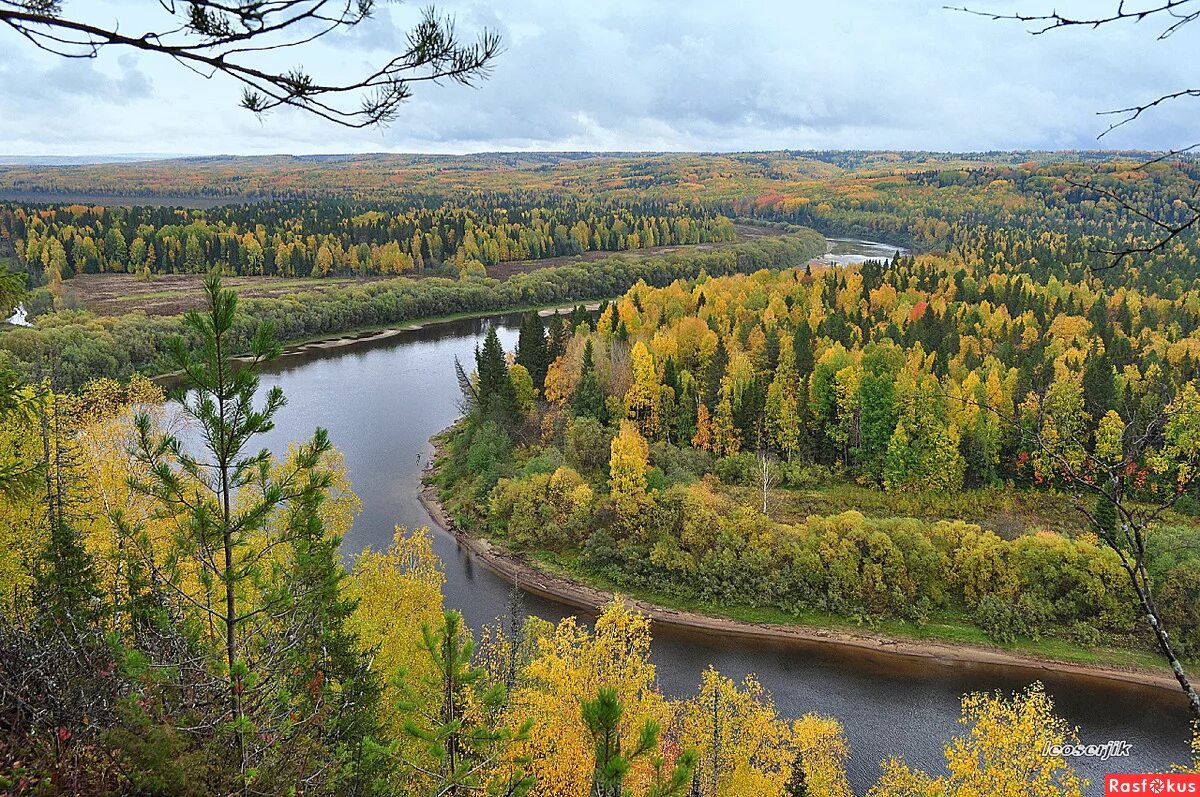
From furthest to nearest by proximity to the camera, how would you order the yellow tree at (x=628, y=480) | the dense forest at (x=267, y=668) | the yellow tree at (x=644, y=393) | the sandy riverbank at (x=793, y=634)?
the yellow tree at (x=644, y=393), the yellow tree at (x=628, y=480), the sandy riverbank at (x=793, y=634), the dense forest at (x=267, y=668)

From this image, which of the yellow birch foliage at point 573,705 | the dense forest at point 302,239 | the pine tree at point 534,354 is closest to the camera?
the yellow birch foliage at point 573,705

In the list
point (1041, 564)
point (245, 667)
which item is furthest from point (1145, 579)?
point (1041, 564)

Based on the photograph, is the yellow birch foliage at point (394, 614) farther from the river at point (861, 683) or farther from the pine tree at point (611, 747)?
the pine tree at point (611, 747)

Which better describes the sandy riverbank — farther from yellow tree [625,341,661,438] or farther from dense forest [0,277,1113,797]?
yellow tree [625,341,661,438]

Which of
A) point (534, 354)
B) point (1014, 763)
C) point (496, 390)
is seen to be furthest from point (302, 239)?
point (1014, 763)

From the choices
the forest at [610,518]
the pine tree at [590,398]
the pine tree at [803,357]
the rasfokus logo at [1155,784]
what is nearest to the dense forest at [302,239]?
the forest at [610,518]

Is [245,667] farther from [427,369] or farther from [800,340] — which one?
[427,369]

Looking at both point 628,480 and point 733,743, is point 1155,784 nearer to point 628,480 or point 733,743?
point 733,743
